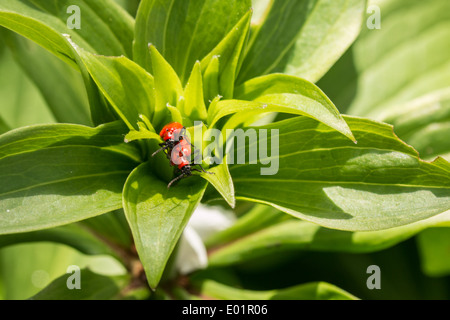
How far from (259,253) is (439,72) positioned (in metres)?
0.78

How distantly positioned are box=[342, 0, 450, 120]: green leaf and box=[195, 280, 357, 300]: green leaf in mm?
579

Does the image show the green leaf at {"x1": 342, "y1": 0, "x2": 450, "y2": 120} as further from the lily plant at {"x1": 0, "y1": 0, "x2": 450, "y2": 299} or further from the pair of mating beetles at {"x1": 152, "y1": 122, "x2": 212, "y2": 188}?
the pair of mating beetles at {"x1": 152, "y1": 122, "x2": 212, "y2": 188}

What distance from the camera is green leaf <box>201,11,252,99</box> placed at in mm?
862

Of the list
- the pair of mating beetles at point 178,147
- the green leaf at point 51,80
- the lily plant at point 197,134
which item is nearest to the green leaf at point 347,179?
the lily plant at point 197,134

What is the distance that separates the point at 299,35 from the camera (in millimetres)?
1037

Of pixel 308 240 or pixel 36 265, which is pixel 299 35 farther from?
pixel 36 265

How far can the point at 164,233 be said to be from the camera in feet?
2.34

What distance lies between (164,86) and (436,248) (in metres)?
0.91

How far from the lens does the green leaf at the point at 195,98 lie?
33.3 inches

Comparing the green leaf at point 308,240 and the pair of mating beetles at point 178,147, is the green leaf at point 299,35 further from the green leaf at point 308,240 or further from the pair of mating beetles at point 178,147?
the green leaf at point 308,240

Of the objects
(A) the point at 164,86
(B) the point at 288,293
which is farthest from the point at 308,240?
(A) the point at 164,86

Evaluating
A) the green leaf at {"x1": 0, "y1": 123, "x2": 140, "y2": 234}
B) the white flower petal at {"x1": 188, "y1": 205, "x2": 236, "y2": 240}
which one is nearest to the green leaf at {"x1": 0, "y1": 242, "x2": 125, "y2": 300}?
the white flower petal at {"x1": 188, "y1": 205, "x2": 236, "y2": 240}
